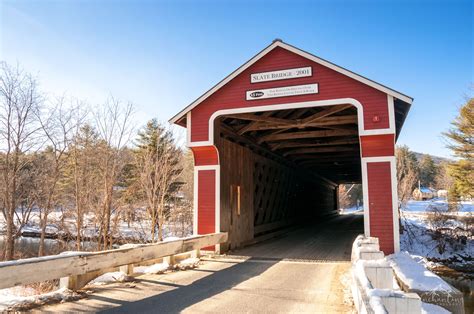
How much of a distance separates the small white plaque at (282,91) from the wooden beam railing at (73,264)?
4016 millimetres

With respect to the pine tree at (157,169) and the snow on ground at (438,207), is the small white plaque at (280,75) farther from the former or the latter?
the snow on ground at (438,207)

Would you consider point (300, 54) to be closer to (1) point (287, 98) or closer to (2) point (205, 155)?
(1) point (287, 98)

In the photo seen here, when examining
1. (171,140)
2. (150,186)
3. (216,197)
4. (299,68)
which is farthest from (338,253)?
(171,140)

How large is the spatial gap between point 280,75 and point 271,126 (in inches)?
83.3

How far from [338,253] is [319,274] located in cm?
267

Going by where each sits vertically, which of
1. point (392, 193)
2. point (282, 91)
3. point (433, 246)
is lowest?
point (433, 246)

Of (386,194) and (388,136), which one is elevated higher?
(388,136)

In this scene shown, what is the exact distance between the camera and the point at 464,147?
23.8 meters

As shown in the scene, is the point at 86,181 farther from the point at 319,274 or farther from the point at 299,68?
the point at 319,274

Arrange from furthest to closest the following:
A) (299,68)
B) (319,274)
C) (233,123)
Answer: (233,123) < (299,68) < (319,274)

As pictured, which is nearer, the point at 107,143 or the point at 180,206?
the point at 107,143

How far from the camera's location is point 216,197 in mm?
8586

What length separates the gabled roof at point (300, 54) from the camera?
7.37 m

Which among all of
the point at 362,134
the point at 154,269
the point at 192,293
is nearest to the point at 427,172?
the point at 362,134
